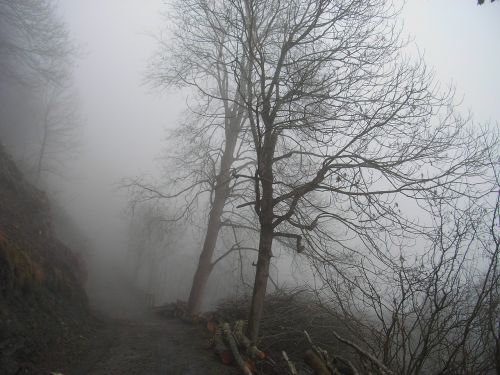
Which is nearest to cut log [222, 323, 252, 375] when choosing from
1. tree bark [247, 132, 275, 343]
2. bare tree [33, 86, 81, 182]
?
tree bark [247, 132, 275, 343]

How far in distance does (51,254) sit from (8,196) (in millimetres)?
2011

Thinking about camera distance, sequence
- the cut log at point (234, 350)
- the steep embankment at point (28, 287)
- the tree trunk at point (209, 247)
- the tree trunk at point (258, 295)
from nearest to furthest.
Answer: the steep embankment at point (28, 287) < the cut log at point (234, 350) < the tree trunk at point (258, 295) < the tree trunk at point (209, 247)

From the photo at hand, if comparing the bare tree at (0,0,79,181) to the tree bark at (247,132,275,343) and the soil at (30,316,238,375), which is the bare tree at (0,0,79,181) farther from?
the tree bark at (247,132,275,343)

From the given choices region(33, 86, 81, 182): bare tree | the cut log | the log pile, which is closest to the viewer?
the log pile

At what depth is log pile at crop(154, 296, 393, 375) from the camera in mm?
4227

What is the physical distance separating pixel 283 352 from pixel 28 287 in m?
4.32

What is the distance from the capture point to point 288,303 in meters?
7.48

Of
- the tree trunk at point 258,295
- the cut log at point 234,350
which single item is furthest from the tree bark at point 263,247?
the cut log at point 234,350

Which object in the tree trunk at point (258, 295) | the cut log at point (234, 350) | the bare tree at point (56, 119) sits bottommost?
the cut log at point (234, 350)

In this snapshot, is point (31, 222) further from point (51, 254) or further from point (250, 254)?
point (250, 254)

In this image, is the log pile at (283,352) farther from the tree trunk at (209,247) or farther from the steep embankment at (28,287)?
the steep embankment at (28,287)

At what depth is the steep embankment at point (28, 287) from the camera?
14.4 ft

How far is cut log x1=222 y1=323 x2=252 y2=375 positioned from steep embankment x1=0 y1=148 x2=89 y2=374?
9.21 feet

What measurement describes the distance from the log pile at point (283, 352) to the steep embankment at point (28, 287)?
9.28ft
